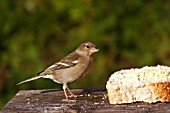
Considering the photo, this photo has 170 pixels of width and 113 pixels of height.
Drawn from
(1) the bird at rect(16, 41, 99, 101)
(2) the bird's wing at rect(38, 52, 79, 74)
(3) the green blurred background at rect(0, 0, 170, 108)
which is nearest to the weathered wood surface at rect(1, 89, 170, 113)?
(1) the bird at rect(16, 41, 99, 101)

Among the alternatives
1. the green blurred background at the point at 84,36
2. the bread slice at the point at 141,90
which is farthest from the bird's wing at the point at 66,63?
the green blurred background at the point at 84,36

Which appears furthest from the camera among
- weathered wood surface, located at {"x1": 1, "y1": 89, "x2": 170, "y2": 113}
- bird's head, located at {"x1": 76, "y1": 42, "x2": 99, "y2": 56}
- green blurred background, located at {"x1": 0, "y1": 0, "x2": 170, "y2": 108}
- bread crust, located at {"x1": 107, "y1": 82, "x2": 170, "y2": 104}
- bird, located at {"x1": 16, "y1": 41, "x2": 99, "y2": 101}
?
green blurred background, located at {"x1": 0, "y1": 0, "x2": 170, "y2": 108}

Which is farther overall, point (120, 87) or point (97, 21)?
point (97, 21)

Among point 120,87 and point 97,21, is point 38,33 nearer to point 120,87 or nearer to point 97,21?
point 97,21

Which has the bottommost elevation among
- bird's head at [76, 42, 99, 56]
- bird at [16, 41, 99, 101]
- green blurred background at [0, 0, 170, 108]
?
bird at [16, 41, 99, 101]

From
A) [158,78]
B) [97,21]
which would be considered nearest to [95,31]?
[97,21]

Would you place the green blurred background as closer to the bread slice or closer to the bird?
the bird
